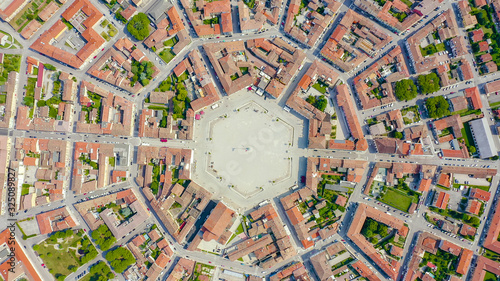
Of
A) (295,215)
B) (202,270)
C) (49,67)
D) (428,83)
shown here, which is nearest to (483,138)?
(428,83)

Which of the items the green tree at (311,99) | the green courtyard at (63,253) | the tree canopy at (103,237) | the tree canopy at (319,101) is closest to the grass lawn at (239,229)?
the tree canopy at (103,237)

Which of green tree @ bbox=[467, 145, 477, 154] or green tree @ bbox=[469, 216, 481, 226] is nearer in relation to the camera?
green tree @ bbox=[469, 216, 481, 226]

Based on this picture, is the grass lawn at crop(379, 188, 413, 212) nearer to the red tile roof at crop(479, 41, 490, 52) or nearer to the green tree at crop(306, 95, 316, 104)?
the green tree at crop(306, 95, 316, 104)

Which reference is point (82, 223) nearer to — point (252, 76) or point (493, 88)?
point (252, 76)

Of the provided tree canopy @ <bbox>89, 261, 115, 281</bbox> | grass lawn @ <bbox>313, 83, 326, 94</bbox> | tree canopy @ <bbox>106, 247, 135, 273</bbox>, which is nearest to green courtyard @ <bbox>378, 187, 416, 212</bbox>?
grass lawn @ <bbox>313, 83, 326, 94</bbox>

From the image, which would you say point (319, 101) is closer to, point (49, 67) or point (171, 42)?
point (171, 42)

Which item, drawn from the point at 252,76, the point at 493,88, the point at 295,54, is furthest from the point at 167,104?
the point at 493,88
